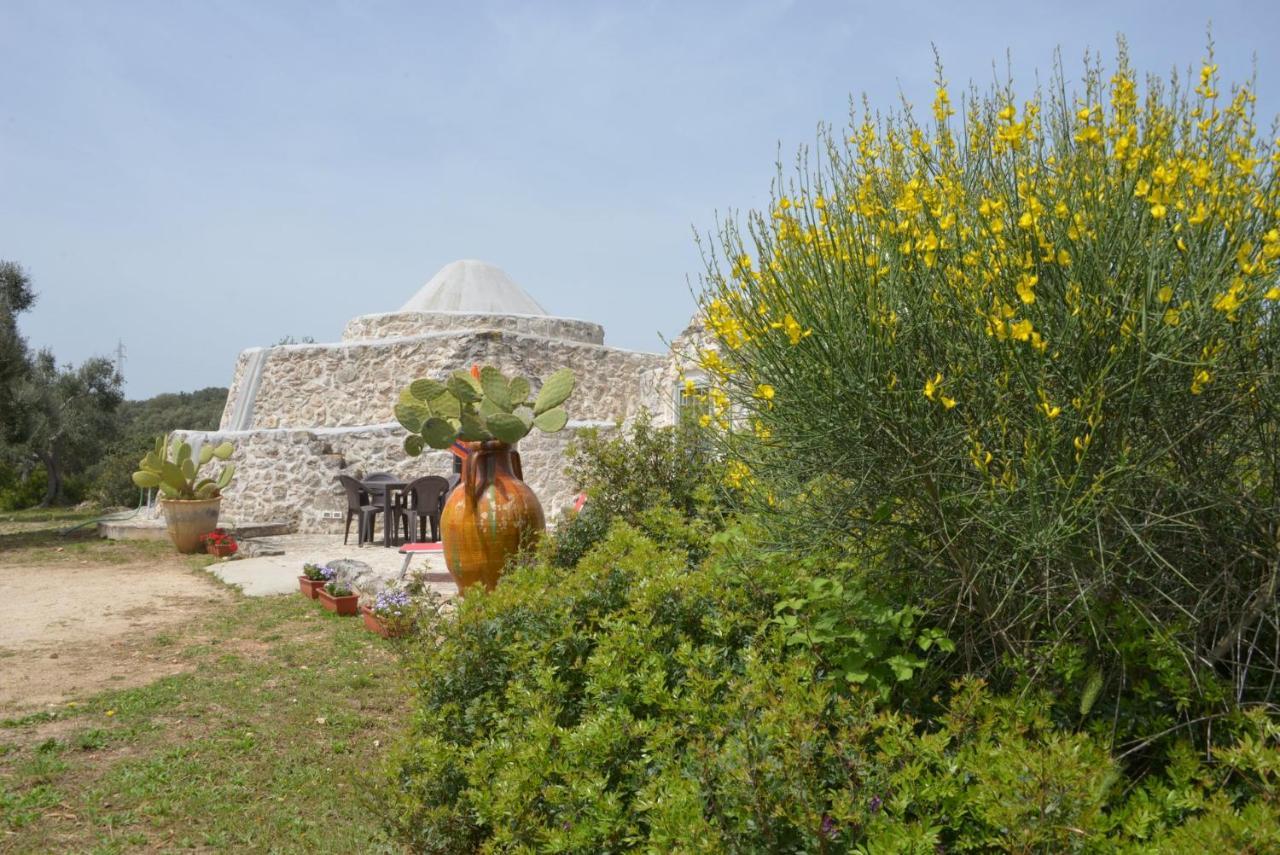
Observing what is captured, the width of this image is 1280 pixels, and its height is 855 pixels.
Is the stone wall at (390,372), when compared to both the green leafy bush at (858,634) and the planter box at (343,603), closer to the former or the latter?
the planter box at (343,603)

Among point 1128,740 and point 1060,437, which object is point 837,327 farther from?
point 1128,740

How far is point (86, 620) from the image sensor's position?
23.7ft

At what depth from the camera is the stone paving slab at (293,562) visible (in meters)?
8.22

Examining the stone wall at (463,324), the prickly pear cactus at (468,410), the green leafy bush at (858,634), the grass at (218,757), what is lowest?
the grass at (218,757)

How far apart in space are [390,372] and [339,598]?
8989 millimetres

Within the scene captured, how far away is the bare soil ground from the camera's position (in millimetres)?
5328

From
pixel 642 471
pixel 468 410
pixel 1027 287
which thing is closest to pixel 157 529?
pixel 468 410

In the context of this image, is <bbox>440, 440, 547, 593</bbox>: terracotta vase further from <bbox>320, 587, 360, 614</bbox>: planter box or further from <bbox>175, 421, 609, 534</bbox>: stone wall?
<bbox>175, 421, 609, 534</bbox>: stone wall

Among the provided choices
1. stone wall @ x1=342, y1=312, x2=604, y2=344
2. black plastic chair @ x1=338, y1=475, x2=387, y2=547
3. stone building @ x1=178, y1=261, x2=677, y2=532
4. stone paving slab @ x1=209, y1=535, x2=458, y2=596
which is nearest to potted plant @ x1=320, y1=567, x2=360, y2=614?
stone paving slab @ x1=209, y1=535, x2=458, y2=596

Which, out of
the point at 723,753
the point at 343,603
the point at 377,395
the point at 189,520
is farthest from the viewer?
the point at 377,395

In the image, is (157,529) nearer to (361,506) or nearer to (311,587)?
(361,506)

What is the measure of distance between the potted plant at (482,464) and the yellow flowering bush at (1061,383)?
353cm

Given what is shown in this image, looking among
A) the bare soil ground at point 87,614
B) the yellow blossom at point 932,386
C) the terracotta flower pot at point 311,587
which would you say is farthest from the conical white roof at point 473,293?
the yellow blossom at point 932,386

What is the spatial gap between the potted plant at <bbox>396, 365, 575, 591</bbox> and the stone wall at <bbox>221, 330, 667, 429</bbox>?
8346 mm
